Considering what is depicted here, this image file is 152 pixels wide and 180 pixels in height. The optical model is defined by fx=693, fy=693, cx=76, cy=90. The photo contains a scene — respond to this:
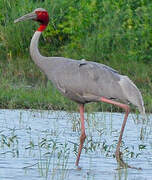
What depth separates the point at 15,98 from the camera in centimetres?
945

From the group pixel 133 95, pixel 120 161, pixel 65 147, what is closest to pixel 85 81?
pixel 133 95

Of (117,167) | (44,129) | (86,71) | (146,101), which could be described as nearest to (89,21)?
(146,101)

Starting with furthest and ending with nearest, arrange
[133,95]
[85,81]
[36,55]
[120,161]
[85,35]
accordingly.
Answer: [85,35] → [36,55] → [85,81] → [133,95] → [120,161]

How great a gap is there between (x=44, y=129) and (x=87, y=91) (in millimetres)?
1391

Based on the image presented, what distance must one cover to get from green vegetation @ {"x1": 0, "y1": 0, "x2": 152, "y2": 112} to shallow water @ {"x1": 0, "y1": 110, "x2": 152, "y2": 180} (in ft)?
8.43

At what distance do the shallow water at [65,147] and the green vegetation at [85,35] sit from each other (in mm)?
2569

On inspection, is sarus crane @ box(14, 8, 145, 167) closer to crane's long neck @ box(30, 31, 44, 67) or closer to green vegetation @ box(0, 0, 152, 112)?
crane's long neck @ box(30, 31, 44, 67)

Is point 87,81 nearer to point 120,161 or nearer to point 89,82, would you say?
point 89,82

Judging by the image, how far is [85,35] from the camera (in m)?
12.8

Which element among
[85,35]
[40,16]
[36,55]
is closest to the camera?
[36,55]

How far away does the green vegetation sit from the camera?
11781 millimetres

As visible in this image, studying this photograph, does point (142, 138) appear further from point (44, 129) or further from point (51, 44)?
point (51, 44)

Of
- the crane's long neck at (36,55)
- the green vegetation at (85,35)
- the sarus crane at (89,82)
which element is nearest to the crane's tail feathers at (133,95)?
the sarus crane at (89,82)

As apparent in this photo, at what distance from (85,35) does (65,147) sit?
21.2 feet
